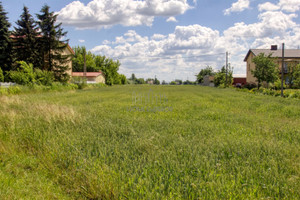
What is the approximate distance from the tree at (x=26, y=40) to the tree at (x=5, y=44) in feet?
3.03

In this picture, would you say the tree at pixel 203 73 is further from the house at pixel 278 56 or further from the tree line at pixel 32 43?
the tree line at pixel 32 43

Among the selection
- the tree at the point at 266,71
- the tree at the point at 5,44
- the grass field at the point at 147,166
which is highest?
the tree at the point at 5,44

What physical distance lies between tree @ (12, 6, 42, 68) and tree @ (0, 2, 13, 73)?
923 millimetres

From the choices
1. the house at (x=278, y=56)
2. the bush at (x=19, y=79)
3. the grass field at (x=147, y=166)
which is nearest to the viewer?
the grass field at (x=147, y=166)

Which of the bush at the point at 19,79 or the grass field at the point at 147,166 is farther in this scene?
the bush at the point at 19,79

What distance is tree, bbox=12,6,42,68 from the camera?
34.6m

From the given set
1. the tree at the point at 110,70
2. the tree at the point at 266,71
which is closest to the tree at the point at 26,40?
the tree at the point at 266,71

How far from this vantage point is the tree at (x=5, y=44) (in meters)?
33.1

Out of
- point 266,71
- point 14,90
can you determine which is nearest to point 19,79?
point 14,90

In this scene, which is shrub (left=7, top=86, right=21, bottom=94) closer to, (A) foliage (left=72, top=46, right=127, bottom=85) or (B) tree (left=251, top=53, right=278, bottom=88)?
(B) tree (left=251, top=53, right=278, bottom=88)

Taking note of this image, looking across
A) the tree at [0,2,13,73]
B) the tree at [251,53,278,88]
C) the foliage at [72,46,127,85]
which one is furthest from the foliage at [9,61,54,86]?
the foliage at [72,46,127,85]

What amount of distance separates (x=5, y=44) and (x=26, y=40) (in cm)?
288

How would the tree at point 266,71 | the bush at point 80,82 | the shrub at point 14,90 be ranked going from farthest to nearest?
the bush at point 80,82
the tree at point 266,71
the shrub at point 14,90

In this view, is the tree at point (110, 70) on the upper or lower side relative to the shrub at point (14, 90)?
upper
